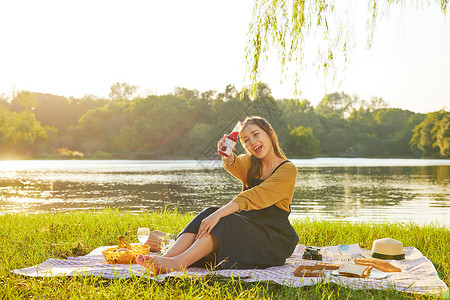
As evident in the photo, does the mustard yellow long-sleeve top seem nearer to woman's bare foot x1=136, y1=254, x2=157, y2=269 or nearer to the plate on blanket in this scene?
the plate on blanket

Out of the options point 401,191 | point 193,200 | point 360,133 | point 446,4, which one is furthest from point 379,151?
point 446,4

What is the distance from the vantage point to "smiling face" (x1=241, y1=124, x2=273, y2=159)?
3699mm

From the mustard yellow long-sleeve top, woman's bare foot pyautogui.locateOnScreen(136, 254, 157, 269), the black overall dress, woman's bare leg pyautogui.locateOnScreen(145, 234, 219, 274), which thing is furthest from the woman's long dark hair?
woman's bare foot pyautogui.locateOnScreen(136, 254, 157, 269)

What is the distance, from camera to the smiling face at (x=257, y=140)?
3699mm

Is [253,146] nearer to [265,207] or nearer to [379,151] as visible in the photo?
[265,207]

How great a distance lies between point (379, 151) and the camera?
63969mm

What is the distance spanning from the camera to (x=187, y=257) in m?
3.27

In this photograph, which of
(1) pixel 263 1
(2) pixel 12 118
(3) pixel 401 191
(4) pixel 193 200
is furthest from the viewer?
(2) pixel 12 118

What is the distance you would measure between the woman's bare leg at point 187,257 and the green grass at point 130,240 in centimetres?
15

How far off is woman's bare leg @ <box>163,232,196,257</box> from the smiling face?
2.98 ft

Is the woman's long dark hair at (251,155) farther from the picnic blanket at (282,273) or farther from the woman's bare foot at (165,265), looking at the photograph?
the woman's bare foot at (165,265)

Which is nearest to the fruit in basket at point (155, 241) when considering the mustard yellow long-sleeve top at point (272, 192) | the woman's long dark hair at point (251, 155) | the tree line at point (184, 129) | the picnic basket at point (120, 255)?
the picnic basket at point (120, 255)

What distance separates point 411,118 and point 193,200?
60.5 meters

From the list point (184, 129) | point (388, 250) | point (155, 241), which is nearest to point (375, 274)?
point (388, 250)
